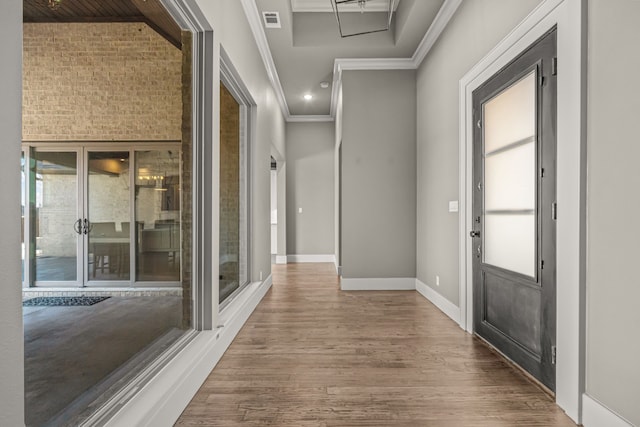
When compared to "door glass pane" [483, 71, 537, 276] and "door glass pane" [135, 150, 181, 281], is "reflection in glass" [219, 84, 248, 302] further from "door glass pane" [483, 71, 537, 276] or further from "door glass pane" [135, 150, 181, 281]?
"door glass pane" [483, 71, 537, 276]

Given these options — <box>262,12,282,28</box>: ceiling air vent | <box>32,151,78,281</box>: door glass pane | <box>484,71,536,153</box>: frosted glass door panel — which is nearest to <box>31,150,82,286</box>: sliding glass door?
<box>32,151,78,281</box>: door glass pane

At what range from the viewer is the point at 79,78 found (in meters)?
1.82

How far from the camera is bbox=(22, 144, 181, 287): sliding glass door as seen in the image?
57.4 inches

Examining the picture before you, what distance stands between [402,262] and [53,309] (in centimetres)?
420

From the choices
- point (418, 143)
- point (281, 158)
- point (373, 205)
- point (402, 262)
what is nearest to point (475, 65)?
point (418, 143)

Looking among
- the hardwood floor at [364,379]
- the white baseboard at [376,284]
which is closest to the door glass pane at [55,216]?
the hardwood floor at [364,379]

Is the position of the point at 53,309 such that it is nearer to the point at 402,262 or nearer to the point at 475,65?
the point at 475,65

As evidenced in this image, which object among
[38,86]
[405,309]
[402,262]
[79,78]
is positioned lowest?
[405,309]

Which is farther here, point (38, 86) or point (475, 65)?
point (475, 65)

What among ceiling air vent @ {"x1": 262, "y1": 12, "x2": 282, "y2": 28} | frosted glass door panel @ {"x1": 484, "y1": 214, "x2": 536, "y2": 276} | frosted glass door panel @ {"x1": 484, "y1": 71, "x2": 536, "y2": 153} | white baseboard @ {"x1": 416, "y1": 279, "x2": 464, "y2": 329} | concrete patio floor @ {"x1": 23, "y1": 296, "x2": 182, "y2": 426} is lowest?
white baseboard @ {"x1": 416, "y1": 279, "x2": 464, "y2": 329}

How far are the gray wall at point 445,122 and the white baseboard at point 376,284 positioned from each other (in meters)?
0.27

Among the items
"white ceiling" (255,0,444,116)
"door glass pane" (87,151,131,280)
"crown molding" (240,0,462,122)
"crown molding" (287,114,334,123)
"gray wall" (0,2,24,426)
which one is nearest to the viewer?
"gray wall" (0,2,24,426)

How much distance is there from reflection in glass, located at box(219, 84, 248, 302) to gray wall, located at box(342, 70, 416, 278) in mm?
1588

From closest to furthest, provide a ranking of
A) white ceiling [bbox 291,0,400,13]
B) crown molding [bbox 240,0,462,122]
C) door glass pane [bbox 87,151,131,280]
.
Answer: door glass pane [bbox 87,151,131,280] < crown molding [bbox 240,0,462,122] < white ceiling [bbox 291,0,400,13]
